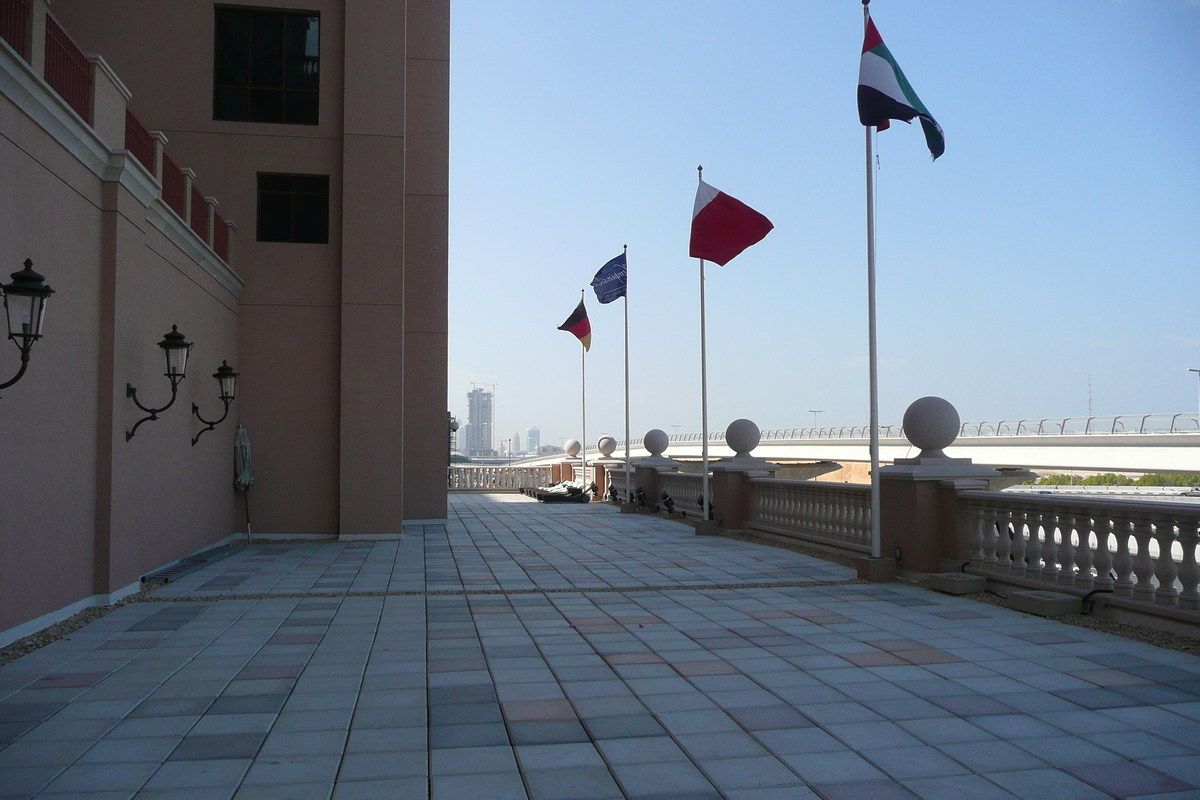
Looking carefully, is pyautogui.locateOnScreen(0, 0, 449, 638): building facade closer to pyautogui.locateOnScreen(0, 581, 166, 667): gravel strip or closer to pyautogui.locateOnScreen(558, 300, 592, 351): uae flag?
pyautogui.locateOnScreen(0, 581, 166, 667): gravel strip

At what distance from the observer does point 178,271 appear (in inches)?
425

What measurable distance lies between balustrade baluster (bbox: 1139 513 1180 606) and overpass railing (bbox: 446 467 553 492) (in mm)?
24373

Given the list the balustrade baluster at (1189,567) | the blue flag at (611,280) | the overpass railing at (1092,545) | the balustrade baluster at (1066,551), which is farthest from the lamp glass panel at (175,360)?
the blue flag at (611,280)

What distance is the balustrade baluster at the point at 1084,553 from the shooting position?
7.44 m

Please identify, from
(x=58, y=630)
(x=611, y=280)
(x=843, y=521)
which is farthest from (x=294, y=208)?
(x=843, y=521)

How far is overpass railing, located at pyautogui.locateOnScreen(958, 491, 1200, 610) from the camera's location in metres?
6.59

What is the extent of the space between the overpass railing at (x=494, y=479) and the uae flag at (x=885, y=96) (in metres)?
22.1

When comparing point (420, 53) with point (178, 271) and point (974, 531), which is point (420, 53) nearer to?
point (178, 271)

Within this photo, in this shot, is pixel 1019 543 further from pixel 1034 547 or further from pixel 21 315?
pixel 21 315

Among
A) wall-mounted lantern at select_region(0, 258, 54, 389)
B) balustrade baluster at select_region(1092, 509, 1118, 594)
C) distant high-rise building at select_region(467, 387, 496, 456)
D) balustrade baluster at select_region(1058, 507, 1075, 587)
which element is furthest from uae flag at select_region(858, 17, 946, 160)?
distant high-rise building at select_region(467, 387, 496, 456)

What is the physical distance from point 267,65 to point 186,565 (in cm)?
908

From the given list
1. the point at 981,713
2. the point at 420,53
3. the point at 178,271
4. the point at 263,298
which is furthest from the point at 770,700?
the point at 420,53

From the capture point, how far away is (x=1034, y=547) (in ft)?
26.4

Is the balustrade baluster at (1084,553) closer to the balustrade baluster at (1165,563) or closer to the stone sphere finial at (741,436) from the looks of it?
the balustrade baluster at (1165,563)
